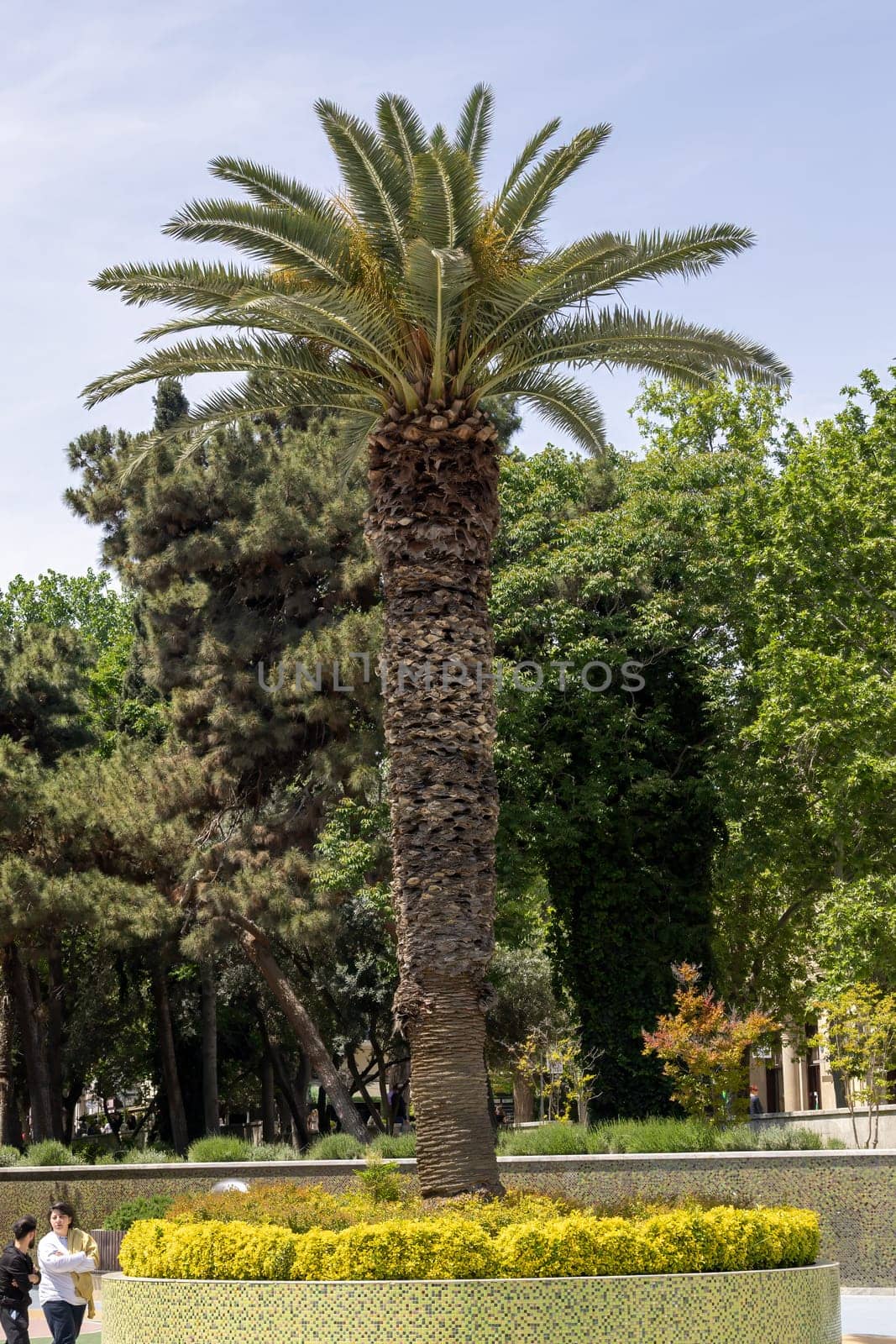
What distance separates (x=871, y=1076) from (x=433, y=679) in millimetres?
13846

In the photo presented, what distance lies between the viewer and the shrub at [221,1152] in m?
23.3

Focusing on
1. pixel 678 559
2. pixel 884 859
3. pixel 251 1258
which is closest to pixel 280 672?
pixel 678 559

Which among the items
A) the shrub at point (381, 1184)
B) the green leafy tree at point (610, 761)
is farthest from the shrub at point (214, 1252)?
the green leafy tree at point (610, 761)

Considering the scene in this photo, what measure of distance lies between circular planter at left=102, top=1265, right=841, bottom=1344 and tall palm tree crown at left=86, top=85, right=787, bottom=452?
26.0 feet

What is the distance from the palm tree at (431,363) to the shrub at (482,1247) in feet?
6.40

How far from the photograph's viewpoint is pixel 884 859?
1084 inches

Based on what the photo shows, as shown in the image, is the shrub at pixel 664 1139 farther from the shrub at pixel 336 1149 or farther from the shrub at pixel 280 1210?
the shrub at pixel 280 1210

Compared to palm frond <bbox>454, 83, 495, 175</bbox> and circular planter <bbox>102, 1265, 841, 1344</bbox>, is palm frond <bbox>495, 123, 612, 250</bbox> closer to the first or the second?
palm frond <bbox>454, 83, 495, 175</bbox>

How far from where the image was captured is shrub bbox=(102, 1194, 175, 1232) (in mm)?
20453

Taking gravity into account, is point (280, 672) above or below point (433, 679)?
above

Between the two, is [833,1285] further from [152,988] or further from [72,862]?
[152,988]

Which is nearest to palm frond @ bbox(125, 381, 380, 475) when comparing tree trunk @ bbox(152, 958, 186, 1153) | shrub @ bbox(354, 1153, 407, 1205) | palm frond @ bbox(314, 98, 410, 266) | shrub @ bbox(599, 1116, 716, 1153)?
palm frond @ bbox(314, 98, 410, 266)

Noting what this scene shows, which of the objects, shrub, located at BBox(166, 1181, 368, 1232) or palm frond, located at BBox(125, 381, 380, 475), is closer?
shrub, located at BBox(166, 1181, 368, 1232)

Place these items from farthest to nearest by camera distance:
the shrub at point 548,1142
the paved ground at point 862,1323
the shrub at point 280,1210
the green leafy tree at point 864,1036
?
1. the green leafy tree at point 864,1036
2. the shrub at point 548,1142
3. the paved ground at point 862,1323
4. the shrub at point 280,1210
